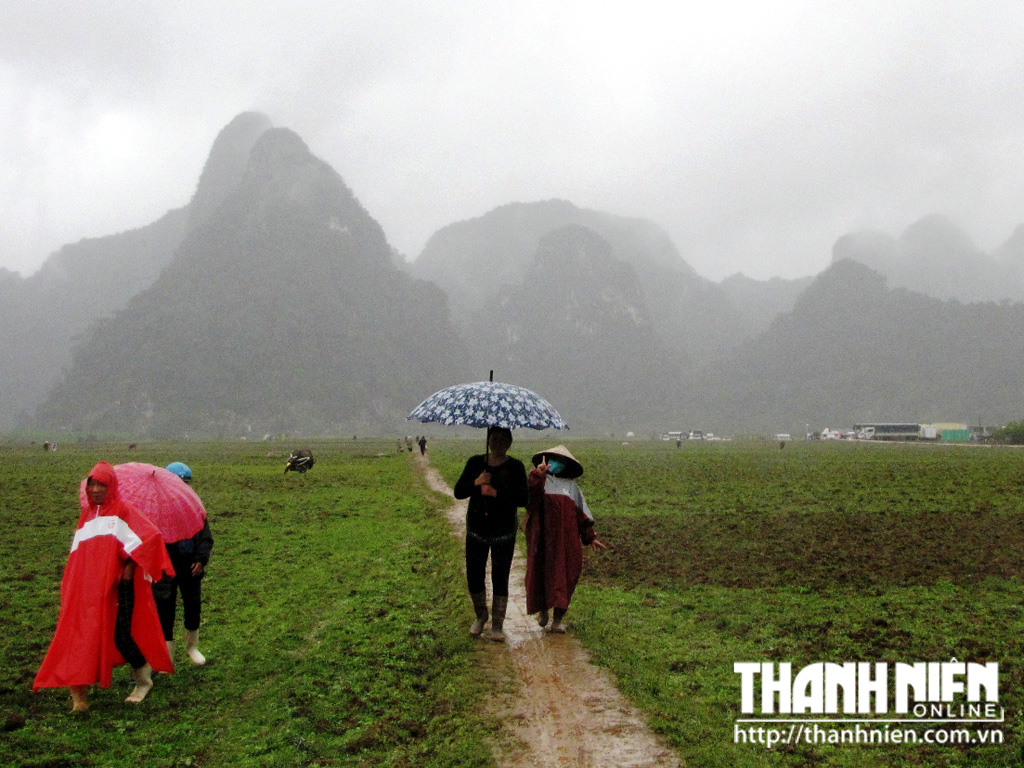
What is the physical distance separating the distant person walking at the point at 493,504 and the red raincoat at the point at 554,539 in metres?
0.26

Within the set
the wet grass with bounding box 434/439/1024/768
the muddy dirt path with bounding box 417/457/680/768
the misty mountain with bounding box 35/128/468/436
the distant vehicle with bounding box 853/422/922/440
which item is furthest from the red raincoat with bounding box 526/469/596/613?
the misty mountain with bounding box 35/128/468/436

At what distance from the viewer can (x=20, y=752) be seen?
6.24 m

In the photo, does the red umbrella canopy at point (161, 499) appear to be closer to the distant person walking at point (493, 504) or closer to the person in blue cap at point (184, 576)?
the person in blue cap at point (184, 576)

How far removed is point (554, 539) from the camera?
351 inches

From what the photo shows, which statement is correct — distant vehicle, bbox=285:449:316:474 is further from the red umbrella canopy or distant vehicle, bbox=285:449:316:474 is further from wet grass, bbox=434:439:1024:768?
the red umbrella canopy

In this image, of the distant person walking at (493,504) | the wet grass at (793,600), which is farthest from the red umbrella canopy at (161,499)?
the wet grass at (793,600)

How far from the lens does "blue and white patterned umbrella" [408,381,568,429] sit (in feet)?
27.2

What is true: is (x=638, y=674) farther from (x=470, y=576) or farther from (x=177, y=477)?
(x=177, y=477)

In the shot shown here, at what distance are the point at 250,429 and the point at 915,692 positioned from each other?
151452 millimetres

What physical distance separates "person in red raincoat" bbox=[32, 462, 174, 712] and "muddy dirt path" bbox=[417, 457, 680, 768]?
337cm

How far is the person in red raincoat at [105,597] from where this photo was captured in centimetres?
693

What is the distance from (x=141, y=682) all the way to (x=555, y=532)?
4.40 meters

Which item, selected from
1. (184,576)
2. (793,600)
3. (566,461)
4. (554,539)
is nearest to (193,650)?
(184,576)

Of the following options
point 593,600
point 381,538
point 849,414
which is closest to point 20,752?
point 593,600
